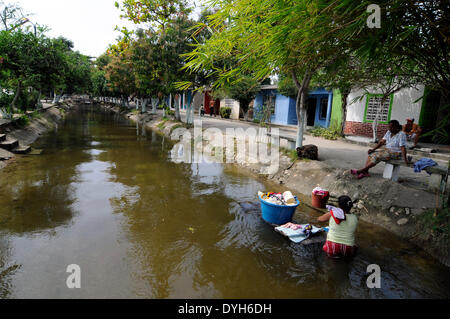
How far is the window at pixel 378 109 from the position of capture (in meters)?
13.2

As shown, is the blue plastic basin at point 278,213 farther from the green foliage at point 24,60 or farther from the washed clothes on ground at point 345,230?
the green foliage at point 24,60

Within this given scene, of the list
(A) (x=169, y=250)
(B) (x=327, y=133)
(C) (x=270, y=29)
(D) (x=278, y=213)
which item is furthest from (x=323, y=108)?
(A) (x=169, y=250)

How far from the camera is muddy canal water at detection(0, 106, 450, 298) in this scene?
347cm

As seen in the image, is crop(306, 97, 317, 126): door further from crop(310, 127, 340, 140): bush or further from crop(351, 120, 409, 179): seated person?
crop(351, 120, 409, 179): seated person

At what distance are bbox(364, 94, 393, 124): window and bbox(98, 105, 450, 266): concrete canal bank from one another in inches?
293

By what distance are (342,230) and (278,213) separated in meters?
1.25

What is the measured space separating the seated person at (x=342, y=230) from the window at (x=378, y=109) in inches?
417

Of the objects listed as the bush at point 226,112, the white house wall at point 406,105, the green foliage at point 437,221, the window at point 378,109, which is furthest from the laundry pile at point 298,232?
the bush at point 226,112

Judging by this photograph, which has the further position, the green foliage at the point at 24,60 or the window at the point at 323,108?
the window at the point at 323,108

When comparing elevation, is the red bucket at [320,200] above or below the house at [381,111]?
A: below

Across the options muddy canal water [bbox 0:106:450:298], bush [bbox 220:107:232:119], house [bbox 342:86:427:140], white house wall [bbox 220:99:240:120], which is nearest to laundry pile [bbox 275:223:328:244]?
muddy canal water [bbox 0:106:450:298]

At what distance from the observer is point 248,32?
12.2 feet

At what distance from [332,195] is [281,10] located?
493 cm

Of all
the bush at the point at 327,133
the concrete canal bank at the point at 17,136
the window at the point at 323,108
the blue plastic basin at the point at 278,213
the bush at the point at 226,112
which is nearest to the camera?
the blue plastic basin at the point at 278,213
